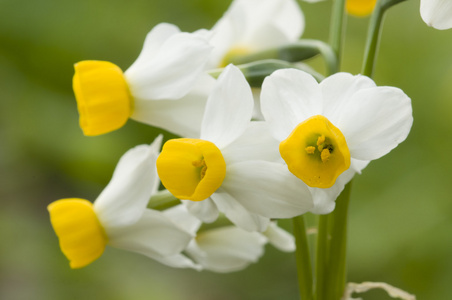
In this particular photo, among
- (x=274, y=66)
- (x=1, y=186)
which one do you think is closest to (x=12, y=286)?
(x=1, y=186)

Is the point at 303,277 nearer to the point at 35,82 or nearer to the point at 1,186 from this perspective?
the point at 35,82

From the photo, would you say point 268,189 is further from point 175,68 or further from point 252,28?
point 252,28

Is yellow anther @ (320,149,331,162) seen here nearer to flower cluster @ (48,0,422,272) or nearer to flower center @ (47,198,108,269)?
flower cluster @ (48,0,422,272)

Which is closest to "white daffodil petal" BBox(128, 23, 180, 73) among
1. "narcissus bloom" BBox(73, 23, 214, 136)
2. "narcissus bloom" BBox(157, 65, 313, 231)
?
"narcissus bloom" BBox(73, 23, 214, 136)

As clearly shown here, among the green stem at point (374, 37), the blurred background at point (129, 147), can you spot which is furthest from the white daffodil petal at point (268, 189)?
the blurred background at point (129, 147)

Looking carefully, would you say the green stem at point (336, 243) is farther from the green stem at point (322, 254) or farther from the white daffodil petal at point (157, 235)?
the white daffodil petal at point (157, 235)
